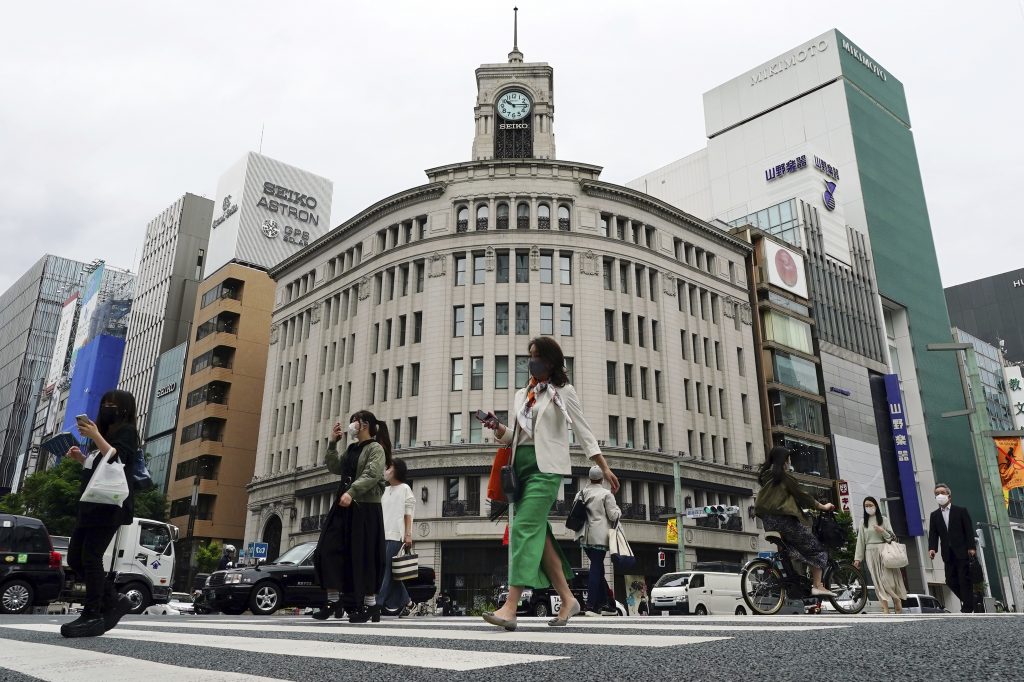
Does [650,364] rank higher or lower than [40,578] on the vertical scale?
higher

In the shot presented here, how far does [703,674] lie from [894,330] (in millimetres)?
66716

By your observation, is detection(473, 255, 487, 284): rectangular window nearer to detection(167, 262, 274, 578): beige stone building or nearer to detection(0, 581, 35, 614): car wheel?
detection(167, 262, 274, 578): beige stone building

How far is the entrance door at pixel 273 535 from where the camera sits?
42.4 meters

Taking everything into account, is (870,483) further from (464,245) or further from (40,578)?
(40,578)

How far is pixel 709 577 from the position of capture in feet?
64.7

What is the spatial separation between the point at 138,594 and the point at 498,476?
1315cm

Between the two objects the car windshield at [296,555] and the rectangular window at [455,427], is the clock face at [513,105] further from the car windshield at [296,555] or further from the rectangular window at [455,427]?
the car windshield at [296,555]

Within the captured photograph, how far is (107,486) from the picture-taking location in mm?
5043

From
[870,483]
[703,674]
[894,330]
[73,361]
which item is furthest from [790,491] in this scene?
[73,361]

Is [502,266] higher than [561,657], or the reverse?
[502,266]

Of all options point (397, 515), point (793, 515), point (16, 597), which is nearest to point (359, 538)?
point (397, 515)

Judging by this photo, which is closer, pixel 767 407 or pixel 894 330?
pixel 767 407

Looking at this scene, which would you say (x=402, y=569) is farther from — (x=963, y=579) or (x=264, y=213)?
(x=264, y=213)

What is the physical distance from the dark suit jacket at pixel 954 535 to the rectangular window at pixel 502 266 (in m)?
29.1
